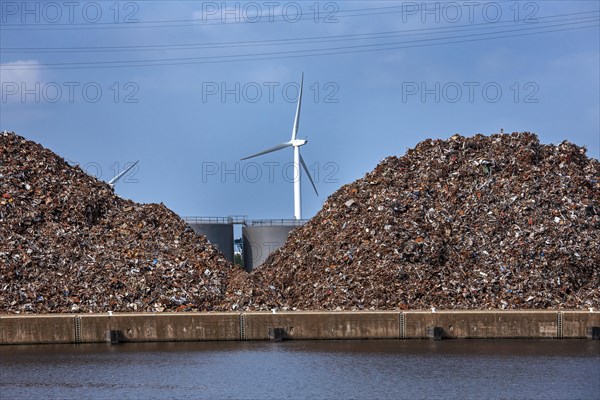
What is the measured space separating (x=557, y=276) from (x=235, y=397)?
55.9ft

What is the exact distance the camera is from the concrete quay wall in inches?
1288

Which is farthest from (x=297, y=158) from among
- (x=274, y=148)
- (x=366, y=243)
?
(x=366, y=243)

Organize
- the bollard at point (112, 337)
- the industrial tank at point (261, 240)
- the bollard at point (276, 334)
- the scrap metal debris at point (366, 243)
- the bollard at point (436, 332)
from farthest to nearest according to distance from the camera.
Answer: the industrial tank at point (261, 240) → the scrap metal debris at point (366, 243) → the bollard at point (276, 334) → the bollard at point (112, 337) → the bollard at point (436, 332)

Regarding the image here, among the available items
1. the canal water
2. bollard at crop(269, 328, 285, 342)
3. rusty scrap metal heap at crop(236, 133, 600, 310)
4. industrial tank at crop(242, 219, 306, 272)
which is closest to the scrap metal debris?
rusty scrap metal heap at crop(236, 133, 600, 310)

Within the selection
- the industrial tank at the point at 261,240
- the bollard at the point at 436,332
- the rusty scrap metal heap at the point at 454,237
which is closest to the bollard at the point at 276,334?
the rusty scrap metal heap at the point at 454,237

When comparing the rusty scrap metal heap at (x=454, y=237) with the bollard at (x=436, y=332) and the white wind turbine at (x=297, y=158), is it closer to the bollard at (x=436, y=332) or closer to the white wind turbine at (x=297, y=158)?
the bollard at (x=436, y=332)

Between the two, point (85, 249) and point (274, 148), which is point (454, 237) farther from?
point (274, 148)

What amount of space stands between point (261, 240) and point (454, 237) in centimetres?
2505

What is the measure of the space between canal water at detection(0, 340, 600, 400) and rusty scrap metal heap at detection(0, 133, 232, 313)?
3614mm

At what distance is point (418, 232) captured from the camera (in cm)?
3778

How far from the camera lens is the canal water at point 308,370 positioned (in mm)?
23188

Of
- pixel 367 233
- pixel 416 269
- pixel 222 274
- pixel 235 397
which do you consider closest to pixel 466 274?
pixel 416 269

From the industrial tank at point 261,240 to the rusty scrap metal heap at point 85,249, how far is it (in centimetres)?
1743

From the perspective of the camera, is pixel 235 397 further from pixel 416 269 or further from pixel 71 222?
pixel 71 222
